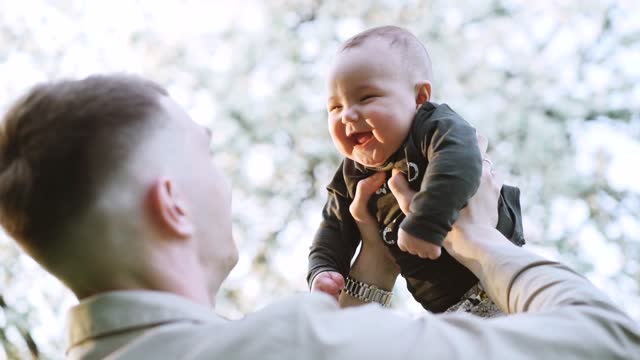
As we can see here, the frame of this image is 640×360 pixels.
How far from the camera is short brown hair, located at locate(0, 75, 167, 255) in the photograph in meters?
1.05

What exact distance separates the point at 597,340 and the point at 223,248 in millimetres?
560

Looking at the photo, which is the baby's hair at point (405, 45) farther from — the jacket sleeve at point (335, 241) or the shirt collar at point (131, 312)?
the shirt collar at point (131, 312)

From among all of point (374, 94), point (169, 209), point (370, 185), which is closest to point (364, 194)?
point (370, 185)

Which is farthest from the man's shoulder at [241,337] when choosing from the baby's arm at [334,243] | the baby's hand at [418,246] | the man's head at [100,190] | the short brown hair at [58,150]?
the baby's arm at [334,243]

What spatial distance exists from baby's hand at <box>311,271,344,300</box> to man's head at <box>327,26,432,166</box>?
0.28 m

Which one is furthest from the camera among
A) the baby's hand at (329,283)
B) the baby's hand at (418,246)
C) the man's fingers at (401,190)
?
the baby's hand at (329,283)

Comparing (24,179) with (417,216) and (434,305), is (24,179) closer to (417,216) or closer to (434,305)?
(417,216)

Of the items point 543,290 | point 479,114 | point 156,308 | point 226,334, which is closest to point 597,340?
point 543,290

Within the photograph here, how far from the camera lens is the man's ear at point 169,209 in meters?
1.07

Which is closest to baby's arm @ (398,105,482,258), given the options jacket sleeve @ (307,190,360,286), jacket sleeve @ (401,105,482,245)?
Answer: jacket sleeve @ (401,105,482,245)

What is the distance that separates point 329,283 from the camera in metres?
1.72

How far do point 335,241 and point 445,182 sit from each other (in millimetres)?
453

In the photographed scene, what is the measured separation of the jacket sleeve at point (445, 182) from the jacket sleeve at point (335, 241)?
34 cm

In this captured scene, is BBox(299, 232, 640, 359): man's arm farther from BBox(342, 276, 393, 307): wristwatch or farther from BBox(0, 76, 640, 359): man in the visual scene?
BBox(342, 276, 393, 307): wristwatch
